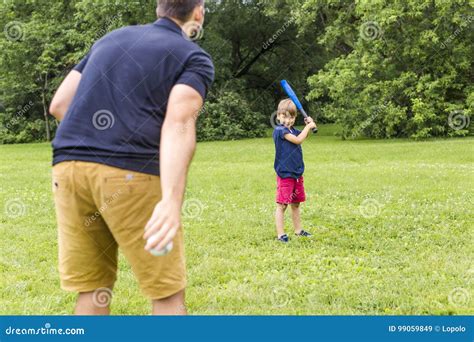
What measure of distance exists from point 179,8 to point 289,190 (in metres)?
4.57

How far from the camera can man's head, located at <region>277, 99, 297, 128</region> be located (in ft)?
23.4

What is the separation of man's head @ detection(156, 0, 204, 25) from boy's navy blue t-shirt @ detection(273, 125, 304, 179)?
438 centimetres

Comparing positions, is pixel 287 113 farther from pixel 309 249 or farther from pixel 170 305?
pixel 170 305

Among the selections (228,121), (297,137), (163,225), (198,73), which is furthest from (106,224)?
(228,121)

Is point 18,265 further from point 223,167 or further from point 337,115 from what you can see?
point 337,115

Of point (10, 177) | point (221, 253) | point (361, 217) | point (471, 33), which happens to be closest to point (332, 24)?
point (471, 33)

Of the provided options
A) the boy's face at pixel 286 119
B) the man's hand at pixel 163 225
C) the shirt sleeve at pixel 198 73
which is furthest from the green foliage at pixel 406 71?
the man's hand at pixel 163 225

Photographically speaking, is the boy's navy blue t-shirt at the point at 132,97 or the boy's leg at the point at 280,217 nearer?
the boy's navy blue t-shirt at the point at 132,97

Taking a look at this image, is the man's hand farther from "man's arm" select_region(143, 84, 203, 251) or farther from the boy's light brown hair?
the boy's light brown hair

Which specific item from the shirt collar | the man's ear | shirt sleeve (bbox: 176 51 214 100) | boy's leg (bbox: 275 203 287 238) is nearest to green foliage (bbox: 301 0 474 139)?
boy's leg (bbox: 275 203 287 238)

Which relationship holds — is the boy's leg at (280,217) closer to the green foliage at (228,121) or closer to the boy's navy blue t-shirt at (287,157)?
the boy's navy blue t-shirt at (287,157)

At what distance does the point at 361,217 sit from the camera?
8844 millimetres

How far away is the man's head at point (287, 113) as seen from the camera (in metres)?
7.12

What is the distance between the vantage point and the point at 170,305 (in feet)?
9.38
